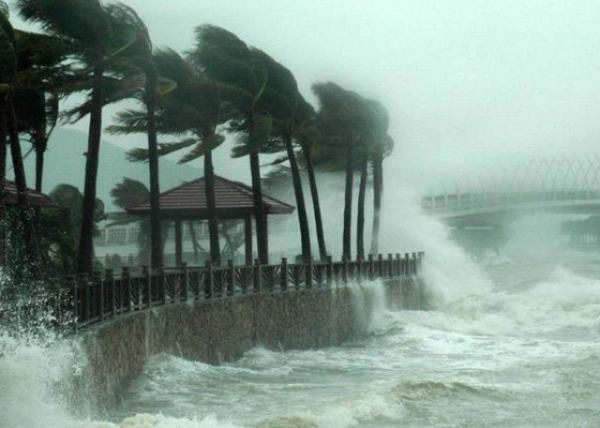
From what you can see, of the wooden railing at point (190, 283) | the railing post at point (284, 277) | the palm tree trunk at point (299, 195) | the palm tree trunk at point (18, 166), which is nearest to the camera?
the wooden railing at point (190, 283)

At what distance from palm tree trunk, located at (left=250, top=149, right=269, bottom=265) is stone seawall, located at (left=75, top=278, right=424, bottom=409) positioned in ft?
9.48

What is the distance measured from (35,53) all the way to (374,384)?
352 inches

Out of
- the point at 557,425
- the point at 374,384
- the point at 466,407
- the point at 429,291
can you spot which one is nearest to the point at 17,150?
the point at 374,384

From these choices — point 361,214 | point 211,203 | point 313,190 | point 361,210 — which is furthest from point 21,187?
point 361,210

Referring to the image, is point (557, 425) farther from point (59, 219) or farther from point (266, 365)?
point (59, 219)

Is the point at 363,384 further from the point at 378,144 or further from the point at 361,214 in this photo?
the point at 378,144

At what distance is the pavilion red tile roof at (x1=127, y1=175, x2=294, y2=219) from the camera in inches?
1367

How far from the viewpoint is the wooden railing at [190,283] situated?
1703 cm

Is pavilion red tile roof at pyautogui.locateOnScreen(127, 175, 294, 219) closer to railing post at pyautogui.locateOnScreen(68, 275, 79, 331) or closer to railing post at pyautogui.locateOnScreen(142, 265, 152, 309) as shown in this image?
railing post at pyautogui.locateOnScreen(142, 265, 152, 309)

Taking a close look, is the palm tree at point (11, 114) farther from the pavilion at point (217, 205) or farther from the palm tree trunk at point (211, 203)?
the pavilion at point (217, 205)

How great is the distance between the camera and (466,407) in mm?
18078

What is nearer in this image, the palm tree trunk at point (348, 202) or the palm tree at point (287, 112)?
the palm tree at point (287, 112)

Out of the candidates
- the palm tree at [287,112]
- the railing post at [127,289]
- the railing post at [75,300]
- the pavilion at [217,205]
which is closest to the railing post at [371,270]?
the palm tree at [287,112]

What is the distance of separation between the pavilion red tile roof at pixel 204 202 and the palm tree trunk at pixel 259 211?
29cm
